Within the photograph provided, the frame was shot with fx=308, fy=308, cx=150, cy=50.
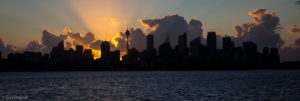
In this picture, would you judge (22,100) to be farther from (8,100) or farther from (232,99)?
(232,99)

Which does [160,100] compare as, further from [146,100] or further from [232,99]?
[232,99]

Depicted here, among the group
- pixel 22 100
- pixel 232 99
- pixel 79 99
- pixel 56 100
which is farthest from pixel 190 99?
pixel 22 100

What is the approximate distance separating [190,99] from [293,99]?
20.2 meters

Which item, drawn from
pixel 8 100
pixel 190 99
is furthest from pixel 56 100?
pixel 190 99

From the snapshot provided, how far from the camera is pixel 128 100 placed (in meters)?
60.7

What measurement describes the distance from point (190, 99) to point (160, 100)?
20.0 feet

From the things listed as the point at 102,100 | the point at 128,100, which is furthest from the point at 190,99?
the point at 102,100

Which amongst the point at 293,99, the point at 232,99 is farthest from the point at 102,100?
the point at 293,99

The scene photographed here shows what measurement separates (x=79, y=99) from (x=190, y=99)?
2218cm

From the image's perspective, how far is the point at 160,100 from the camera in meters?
60.3

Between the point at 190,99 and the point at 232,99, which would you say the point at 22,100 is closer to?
the point at 190,99

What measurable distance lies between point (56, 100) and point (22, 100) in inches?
250

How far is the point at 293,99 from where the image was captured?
199 feet

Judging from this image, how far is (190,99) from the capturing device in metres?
61.3
